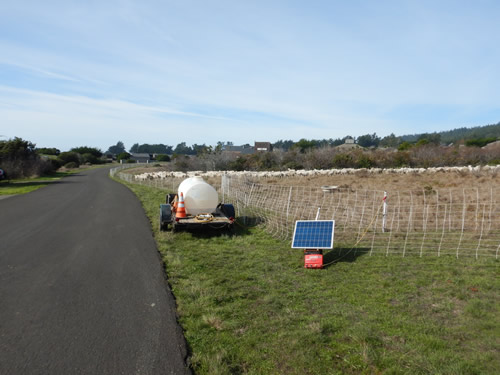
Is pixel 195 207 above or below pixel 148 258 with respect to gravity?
above

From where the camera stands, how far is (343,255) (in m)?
8.84

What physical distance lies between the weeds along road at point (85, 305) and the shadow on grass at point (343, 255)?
3.73m

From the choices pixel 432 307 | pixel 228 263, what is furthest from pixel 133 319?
pixel 432 307

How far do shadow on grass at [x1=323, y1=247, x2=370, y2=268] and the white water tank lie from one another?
441cm

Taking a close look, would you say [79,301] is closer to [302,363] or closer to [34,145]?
Answer: [302,363]

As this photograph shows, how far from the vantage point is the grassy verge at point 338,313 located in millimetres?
4219

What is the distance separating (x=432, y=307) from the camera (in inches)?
228

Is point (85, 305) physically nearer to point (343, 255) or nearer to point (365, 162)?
point (343, 255)

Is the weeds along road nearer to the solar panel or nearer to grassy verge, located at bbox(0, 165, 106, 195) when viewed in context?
the solar panel

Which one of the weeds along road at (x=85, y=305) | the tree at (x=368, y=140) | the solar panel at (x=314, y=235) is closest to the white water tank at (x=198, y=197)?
the weeds along road at (x=85, y=305)

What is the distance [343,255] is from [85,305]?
5.67 meters

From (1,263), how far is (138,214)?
7.40m

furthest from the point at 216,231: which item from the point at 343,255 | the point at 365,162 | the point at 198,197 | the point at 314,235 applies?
the point at 365,162

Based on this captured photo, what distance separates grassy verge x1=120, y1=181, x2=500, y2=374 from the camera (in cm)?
422
